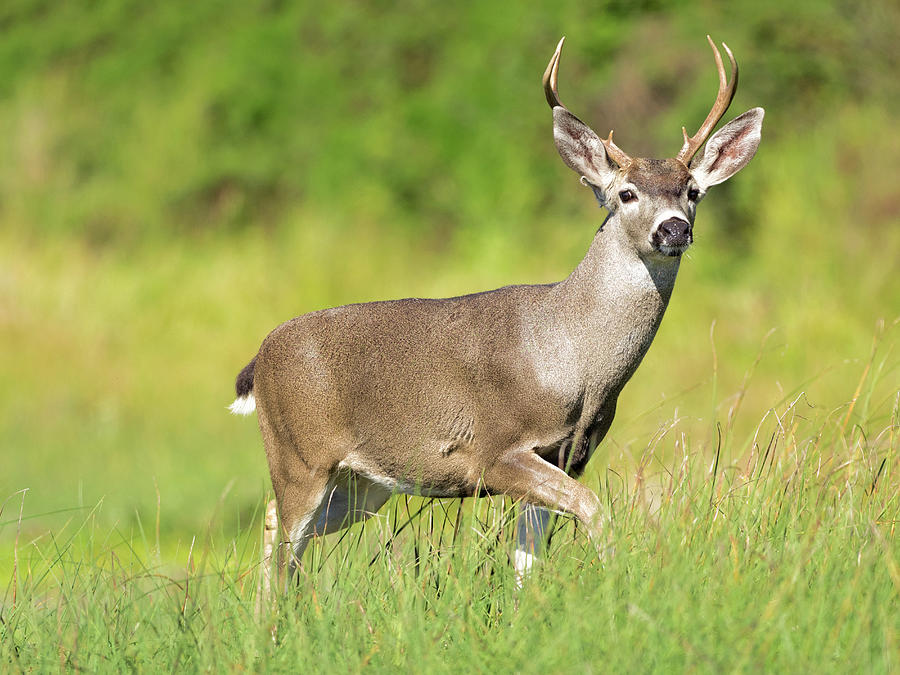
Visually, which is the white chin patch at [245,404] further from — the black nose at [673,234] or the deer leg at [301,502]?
the black nose at [673,234]

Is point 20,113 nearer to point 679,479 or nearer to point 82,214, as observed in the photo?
point 82,214

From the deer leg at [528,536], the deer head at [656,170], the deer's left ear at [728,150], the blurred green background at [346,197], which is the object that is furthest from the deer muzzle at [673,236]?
the blurred green background at [346,197]

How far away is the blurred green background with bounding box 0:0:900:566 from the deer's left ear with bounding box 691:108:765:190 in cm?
386

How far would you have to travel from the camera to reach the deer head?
477 cm

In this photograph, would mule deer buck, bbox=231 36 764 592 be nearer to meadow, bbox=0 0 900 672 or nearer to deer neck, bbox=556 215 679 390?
deer neck, bbox=556 215 679 390

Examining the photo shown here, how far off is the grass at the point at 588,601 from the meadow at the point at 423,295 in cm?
2

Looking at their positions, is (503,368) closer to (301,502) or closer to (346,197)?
(301,502)

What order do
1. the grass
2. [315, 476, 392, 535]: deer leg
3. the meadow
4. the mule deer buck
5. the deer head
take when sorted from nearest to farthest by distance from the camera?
the grass, the meadow, the deer head, the mule deer buck, [315, 476, 392, 535]: deer leg

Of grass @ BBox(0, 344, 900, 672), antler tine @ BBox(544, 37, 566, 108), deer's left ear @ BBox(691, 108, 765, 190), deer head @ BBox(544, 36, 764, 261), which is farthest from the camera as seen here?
deer's left ear @ BBox(691, 108, 765, 190)

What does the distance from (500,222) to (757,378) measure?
5645 mm

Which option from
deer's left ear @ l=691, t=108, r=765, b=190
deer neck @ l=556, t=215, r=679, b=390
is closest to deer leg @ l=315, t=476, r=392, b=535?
deer neck @ l=556, t=215, r=679, b=390

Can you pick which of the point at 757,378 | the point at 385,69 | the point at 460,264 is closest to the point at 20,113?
the point at 385,69

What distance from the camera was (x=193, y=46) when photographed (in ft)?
62.0

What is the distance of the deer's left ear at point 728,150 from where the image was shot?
5.23 meters
